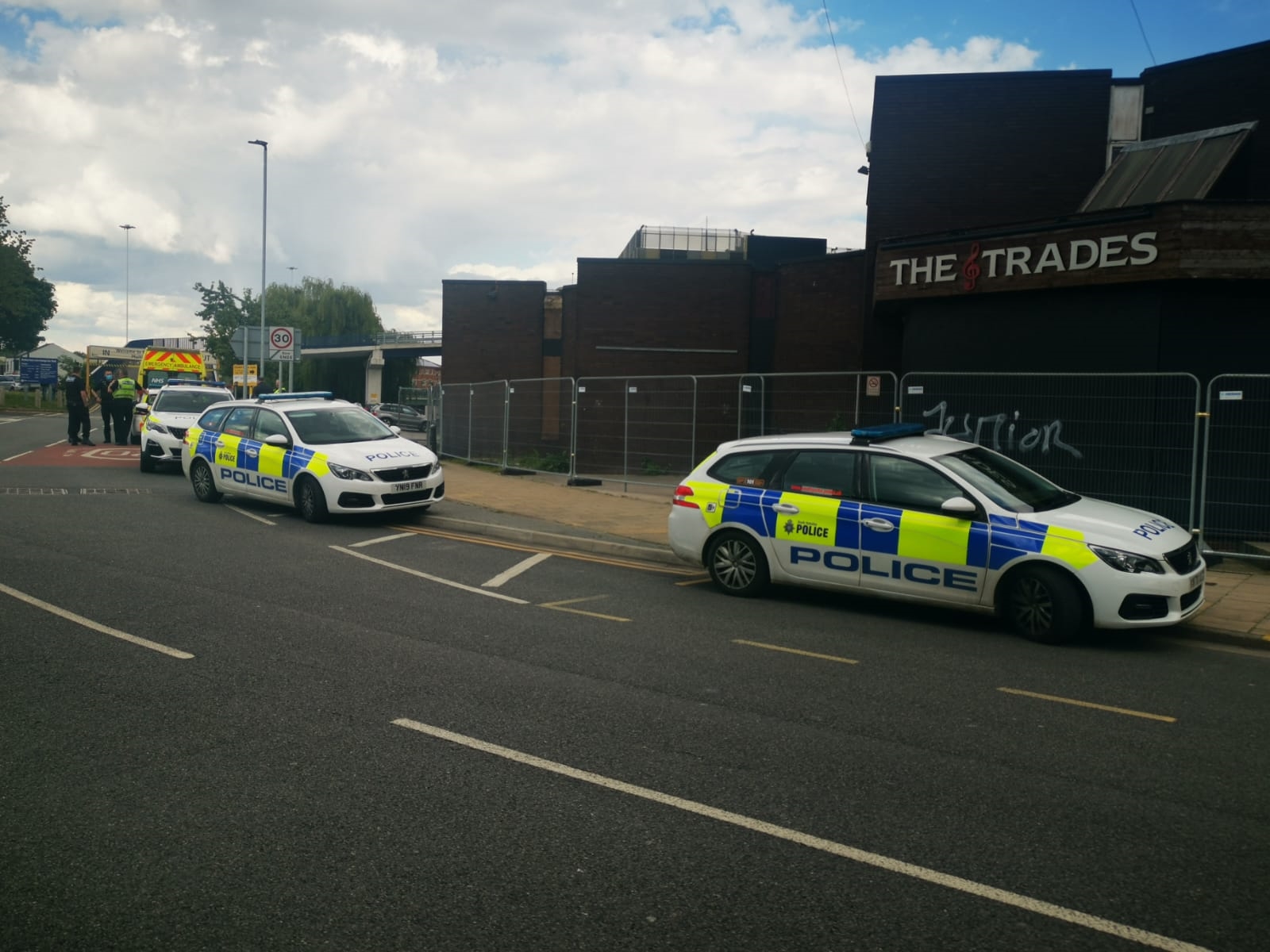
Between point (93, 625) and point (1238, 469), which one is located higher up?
point (1238, 469)

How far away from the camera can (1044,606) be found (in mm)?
7930

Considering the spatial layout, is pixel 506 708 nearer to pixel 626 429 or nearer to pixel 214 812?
pixel 214 812

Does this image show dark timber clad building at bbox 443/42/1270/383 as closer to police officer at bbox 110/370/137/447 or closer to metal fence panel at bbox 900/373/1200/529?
metal fence panel at bbox 900/373/1200/529

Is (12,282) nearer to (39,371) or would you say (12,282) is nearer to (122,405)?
(39,371)

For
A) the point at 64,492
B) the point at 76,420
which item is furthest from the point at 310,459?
the point at 76,420

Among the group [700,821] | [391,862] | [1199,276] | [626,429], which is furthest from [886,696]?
[626,429]

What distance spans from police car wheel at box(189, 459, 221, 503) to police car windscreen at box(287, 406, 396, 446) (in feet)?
6.13

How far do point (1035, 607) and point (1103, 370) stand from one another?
746 centimetres

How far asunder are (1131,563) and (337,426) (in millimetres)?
10511

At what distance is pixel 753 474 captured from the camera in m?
9.69

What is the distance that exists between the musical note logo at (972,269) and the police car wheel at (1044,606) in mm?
8233

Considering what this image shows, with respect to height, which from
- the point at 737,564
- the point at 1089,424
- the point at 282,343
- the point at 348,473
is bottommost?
the point at 737,564

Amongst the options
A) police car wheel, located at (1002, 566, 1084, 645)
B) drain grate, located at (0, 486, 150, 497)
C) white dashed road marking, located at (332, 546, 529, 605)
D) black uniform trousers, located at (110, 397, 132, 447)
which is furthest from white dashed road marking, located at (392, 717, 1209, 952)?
black uniform trousers, located at (110, 397, 132, 447)

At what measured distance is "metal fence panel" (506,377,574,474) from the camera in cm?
2073
